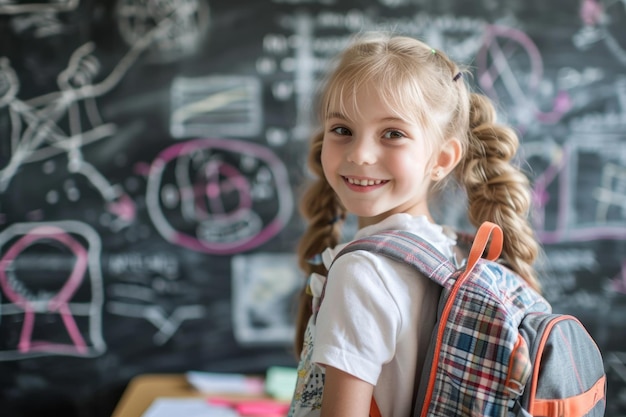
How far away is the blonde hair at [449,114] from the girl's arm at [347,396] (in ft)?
1.06

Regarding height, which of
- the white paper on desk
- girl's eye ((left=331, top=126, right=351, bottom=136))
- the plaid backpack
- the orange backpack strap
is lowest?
the white paper on desk

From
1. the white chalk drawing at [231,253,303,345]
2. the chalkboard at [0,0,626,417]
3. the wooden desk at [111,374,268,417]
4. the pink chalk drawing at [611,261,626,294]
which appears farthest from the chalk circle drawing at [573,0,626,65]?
the wooden desk at [111,374,268,417]

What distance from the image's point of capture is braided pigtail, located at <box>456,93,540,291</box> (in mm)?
891

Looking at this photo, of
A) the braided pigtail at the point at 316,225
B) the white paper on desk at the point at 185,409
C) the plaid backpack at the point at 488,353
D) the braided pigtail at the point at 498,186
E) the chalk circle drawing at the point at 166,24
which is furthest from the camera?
the chalk circle drawing at the point at 166,24

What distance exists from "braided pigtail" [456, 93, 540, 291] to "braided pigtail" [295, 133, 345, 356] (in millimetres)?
228

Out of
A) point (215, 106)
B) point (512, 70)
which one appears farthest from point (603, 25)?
point (215, 106)

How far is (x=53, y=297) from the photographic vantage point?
1.86 m

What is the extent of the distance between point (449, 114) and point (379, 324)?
1.08 feet

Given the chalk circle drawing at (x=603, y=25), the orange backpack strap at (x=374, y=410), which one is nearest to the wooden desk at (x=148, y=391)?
the orange backpack strap at (x=374, y=410)

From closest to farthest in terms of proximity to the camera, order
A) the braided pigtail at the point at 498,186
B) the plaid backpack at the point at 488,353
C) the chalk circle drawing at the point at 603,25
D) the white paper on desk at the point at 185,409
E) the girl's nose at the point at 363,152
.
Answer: the plaid backpack at the point at 488,353
the girl's nose at the point at 363,152
the braided pigtail at the point at 498,186
the white paper on desk at the point at 185,409
the chalk circle drawing at the point at 603,25

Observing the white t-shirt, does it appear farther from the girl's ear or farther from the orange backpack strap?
the girl's ear

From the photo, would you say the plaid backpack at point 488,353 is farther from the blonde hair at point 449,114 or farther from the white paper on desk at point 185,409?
the white paper on desk at point 185,409

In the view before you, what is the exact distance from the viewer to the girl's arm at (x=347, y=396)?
681 millimetres

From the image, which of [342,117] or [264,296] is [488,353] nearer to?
[342,117]
